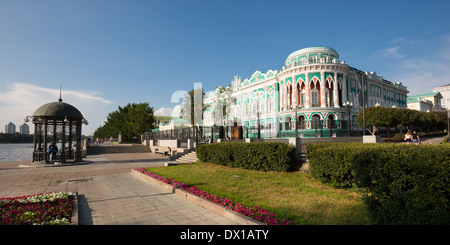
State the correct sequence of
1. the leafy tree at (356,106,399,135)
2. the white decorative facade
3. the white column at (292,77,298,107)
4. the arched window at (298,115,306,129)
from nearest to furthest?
1. the leafy tree at (356,106,399,135)
2. the white decorative facade
3. the arched window at (298,115,306,129)
4. the white column at (292,77,298,107)

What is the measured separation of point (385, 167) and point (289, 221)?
209 centimetres

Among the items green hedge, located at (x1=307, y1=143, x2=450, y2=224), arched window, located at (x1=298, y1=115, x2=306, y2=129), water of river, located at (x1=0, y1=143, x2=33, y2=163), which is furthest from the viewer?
arched window, located at (x1=298, y1=115, x2=306, y2=129)

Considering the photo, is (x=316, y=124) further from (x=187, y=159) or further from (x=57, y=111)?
(x=57, y=111)

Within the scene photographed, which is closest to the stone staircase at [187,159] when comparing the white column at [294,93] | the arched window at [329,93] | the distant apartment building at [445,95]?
the white column at [294,93]

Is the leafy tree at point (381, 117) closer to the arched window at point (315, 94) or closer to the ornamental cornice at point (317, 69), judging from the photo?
the arched window at point (315, 94)

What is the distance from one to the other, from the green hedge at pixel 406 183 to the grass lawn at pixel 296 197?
0.68 metres

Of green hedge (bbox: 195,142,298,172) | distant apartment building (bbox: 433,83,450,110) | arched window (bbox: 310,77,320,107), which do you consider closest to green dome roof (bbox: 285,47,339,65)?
arched window (bbox: 310,77,320,107)

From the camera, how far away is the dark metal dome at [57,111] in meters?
16.0

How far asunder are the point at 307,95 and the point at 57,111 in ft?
95.5

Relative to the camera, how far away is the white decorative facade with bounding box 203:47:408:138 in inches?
1227

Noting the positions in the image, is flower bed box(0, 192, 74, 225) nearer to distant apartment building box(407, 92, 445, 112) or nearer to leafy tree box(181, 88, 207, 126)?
leafy tree box(181, 88, 207, 126)

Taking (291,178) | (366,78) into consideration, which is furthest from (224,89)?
(291,178)

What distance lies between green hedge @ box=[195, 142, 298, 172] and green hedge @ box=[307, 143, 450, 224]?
5780 mm

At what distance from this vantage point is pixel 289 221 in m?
4.50
